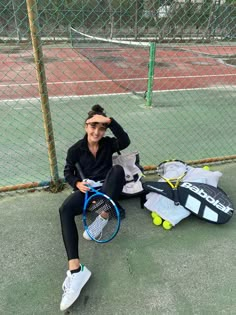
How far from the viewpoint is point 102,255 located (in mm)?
2270

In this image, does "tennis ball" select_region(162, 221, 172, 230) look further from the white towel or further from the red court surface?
the red court surface

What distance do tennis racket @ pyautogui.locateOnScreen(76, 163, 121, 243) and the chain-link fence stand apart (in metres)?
0.72

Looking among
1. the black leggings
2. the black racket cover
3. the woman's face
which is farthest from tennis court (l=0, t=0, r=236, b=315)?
the woman's face

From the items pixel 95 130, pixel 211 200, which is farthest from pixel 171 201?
pixel 95 130

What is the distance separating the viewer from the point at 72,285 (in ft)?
6.27

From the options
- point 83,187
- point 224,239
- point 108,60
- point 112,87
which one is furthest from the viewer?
point 108,60

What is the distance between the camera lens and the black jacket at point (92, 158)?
2.48 meters

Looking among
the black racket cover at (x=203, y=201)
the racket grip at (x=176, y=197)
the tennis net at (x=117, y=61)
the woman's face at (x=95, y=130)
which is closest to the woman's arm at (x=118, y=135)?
the woman's face at (x=95, y=130)

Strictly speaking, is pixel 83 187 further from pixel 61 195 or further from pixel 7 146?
pixel 7 146

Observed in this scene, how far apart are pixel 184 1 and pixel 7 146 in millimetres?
3198

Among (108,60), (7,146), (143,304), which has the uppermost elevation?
(108,60)

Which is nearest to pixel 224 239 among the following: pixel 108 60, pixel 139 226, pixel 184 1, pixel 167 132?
pixel 139 226

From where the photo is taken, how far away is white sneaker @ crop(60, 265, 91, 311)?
1852mm

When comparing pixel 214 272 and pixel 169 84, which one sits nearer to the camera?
pixel 214 272
